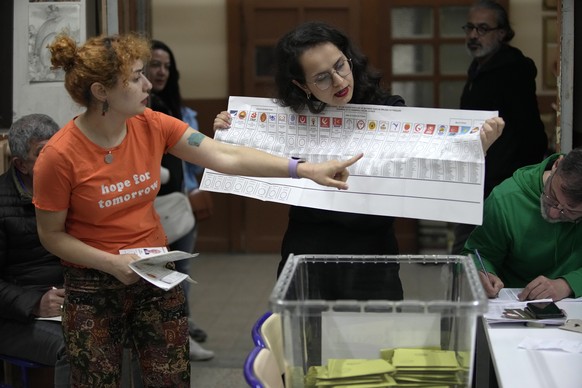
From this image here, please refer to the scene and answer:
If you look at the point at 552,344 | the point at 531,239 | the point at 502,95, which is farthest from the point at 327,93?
the point at 502,95

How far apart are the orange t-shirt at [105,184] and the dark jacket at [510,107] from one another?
2112 millimetres

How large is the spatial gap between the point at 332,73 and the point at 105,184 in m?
0.83

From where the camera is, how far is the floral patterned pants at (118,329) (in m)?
2.73

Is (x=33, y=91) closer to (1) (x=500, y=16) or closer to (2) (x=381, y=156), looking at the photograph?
(2) (x=381, y=156)

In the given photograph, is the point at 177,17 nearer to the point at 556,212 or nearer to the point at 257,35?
the point at 257,35

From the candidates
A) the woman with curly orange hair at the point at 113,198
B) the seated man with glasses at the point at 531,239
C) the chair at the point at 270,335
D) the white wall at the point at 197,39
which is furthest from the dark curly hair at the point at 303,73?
the white wall at the point at 197,39

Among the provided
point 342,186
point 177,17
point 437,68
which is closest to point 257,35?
point 177,17

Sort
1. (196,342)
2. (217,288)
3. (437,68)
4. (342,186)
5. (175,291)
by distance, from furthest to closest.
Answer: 1. (437,68)
2. (217,288)
3. (196,342)
4. (175,291)
5. (342,186)

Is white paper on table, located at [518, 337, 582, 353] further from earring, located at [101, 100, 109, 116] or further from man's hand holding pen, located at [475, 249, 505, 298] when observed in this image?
earring, located at [101, 100, 109, 116]

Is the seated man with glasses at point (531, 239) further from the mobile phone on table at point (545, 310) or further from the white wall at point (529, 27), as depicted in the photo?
the white wall at point (529, 27)

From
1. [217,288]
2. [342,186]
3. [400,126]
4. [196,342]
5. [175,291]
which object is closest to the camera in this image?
[342,186]

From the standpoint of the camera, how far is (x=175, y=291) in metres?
2.86

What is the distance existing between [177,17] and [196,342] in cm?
334

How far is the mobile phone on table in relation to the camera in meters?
2.80
